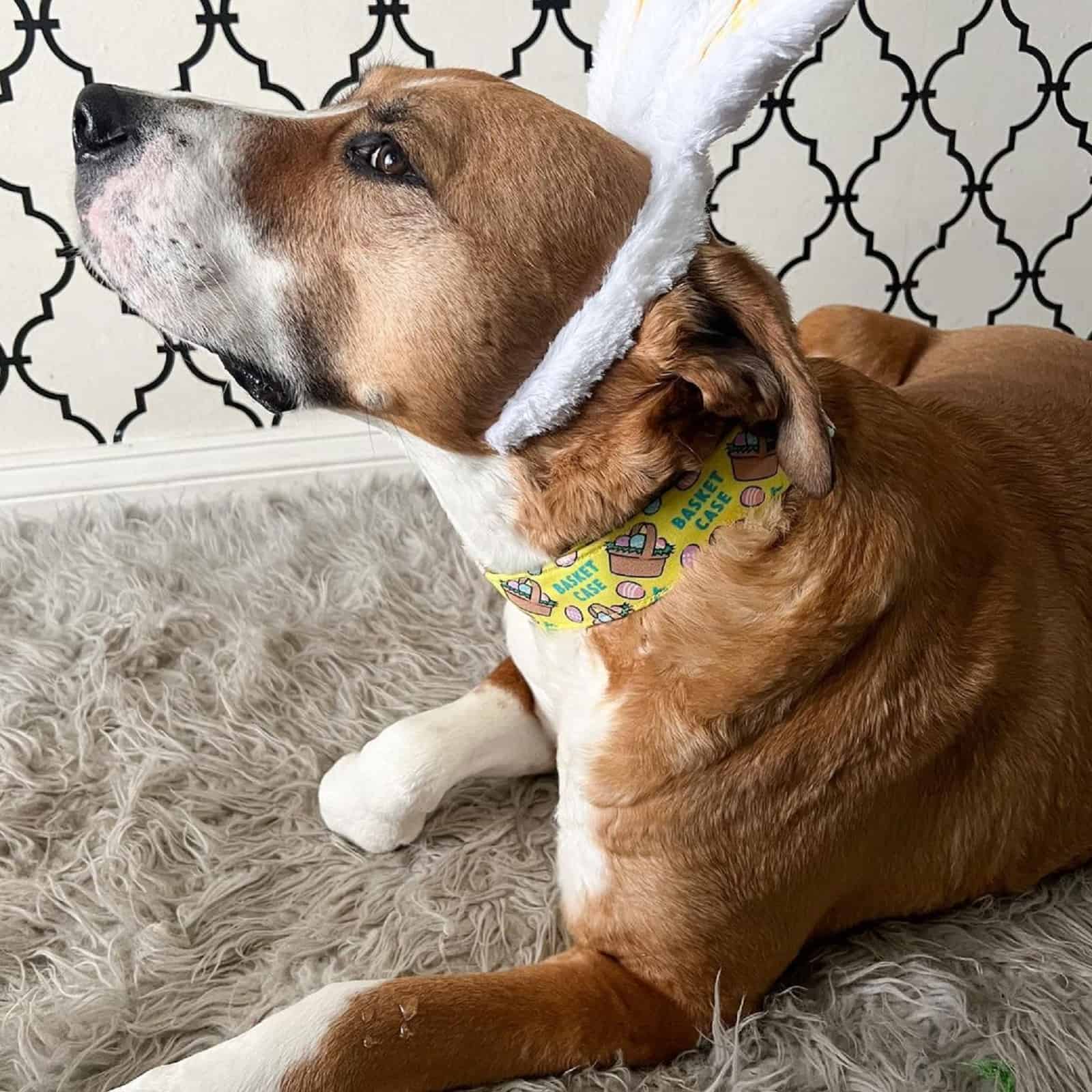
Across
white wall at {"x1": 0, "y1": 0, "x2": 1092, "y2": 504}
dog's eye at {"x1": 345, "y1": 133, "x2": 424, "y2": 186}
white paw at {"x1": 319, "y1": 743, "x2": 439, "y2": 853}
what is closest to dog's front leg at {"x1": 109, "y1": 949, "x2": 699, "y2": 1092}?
white paw at {"x1": 319, "y1": 743, "x2": 439, "y2": 853}

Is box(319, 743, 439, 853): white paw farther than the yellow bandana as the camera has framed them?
Yes

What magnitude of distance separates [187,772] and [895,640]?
82 cm

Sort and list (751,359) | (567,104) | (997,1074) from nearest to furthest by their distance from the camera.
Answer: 1. (751,359)
2. (997,1074)
3. (567,104)

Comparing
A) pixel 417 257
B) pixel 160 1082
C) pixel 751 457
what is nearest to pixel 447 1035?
pixel 160 1082

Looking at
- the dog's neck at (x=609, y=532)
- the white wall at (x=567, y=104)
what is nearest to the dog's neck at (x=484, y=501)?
the dog's neck at (x=609, y=532)

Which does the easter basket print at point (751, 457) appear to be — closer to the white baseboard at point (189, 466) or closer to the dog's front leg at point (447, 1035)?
the dog's front leg at point (447, 1035)

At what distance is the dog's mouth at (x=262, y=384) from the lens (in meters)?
1.05

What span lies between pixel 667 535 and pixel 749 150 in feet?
4.05

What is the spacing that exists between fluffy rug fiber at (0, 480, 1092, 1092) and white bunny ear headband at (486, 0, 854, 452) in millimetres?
520

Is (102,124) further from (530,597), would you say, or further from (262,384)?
(530,597)

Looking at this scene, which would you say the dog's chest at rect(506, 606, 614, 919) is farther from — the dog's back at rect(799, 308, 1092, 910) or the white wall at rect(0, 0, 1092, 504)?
the white wall at rect(0, 0, 1092, 504)

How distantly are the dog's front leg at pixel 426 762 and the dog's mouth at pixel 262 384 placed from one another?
0.41 meters

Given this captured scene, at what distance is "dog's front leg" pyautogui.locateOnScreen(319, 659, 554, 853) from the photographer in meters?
1.27

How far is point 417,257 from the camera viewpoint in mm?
999
